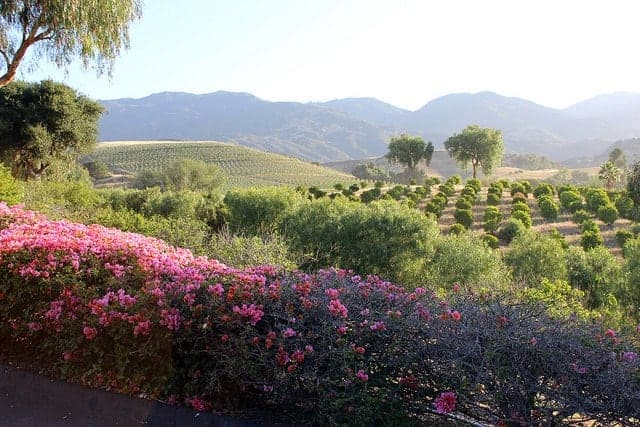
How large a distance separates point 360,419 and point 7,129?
76.8 feet

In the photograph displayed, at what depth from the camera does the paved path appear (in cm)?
332

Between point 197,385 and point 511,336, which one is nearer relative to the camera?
point 511,336

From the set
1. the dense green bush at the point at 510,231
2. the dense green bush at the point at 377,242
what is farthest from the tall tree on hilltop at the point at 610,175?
the dense green bush at the point at 377,242

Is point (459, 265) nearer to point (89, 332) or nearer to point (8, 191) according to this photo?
point (8, 191)

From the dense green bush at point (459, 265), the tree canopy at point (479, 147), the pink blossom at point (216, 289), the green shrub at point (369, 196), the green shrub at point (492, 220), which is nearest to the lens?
the pink blossom at point (216, 289)

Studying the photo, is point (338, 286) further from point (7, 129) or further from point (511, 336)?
point (7, 129)

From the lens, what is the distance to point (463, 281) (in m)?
11.7

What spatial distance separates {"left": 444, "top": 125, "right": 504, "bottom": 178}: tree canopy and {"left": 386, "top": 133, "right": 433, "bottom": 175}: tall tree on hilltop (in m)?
2.98

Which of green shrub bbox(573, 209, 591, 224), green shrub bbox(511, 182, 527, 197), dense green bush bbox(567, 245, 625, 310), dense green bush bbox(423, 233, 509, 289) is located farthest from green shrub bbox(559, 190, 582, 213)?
dense green bush bbox(423, 233, 509, 289)

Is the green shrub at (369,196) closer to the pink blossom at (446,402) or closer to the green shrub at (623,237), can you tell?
the green shrub at (623,237)

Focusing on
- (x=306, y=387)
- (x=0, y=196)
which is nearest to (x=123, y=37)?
(x=0, y=196)

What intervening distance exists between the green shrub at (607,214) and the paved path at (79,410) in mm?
26274

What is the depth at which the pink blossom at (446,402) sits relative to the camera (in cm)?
291

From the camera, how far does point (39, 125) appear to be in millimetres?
22125
